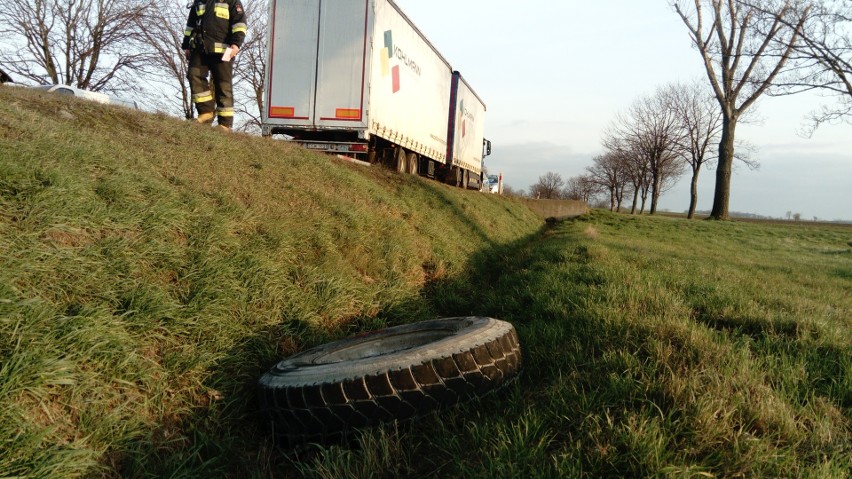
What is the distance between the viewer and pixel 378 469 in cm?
193

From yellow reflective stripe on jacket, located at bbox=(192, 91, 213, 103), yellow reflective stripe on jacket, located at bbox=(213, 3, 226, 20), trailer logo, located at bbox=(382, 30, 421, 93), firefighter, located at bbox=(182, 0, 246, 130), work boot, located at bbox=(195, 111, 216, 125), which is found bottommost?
work boot, located at bbox=(195, 111, 216, 125)

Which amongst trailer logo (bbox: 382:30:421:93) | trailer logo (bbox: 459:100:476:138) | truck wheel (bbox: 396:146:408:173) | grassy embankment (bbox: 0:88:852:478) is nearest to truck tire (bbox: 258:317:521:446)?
grassy embankment (bbox: 0:88:852:478)

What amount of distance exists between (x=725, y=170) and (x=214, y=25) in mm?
26533

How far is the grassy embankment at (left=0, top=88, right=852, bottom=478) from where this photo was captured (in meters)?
1.76

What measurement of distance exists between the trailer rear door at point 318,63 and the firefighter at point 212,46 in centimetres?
207

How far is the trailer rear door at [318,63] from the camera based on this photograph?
9.28 m

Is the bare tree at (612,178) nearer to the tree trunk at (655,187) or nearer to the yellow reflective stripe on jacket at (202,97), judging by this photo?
the tree trunk at (655,187)

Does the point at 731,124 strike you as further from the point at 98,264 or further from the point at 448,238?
the point at 98,264

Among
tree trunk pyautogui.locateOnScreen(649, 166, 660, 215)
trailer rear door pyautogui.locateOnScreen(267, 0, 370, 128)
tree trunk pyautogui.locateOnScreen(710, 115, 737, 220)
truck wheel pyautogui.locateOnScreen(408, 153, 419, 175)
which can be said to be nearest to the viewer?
trailer rear door pyautogui.locateOnScreen(267, 0, 370, 128)

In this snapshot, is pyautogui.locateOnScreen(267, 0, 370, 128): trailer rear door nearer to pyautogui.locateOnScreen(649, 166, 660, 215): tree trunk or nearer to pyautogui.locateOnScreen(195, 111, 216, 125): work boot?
pyautogui.locateOnScreen(195, 111, 216, 125): work boot

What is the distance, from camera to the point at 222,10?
7070 mm

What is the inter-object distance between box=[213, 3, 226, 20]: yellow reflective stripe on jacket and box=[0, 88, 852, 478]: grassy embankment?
3.14m

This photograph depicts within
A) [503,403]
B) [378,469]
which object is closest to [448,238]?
[503,403]

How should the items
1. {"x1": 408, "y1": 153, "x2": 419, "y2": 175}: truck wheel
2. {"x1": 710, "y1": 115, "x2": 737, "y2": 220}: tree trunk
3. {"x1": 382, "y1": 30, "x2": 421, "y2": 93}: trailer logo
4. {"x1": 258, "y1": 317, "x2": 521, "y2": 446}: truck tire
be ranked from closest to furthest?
{"x1": 258, "y1": 317, "x2": 521, "y2": 446}: truck tire
{"x1": 382, "y1": 30, "x2": 421, "y2": 93}: trailer logo
{"x1": 408, "y1": 153, "x2": 419, "y2": 175}: truck wheel
{"x1": 710, "y1": 115, "x2": 737, "y2": 220}: tree trunk
